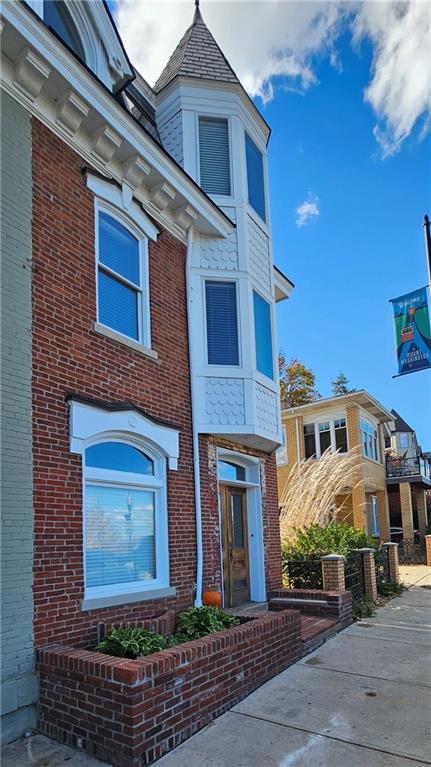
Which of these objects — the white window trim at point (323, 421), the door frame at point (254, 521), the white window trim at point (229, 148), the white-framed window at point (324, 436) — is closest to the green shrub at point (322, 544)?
the door frame at point (254, 521)

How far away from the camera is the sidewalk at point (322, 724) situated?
13.9ft

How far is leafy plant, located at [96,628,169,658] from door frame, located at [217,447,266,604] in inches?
164

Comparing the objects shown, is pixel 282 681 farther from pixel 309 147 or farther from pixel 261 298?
pixel 309 147

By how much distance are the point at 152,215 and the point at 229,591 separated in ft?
20.2

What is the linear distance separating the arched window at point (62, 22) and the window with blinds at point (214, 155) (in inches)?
109

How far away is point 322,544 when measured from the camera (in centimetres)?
1139

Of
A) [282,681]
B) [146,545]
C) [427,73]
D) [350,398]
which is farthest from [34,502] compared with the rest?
[350,398]

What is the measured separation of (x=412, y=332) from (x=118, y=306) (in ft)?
17.0

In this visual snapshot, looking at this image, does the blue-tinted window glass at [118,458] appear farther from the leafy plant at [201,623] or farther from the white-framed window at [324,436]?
the white-framed window at [324,436]

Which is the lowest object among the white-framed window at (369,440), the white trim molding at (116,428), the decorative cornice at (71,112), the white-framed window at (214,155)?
the white trim molding at (116,428)

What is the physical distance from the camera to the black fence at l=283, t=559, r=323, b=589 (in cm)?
1058

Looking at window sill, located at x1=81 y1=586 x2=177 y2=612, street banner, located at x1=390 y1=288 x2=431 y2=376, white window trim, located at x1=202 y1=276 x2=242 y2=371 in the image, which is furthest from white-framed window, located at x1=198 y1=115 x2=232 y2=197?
window sill, located at x1=81 y1=586 x2=177 y2=612

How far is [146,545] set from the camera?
7156 mm

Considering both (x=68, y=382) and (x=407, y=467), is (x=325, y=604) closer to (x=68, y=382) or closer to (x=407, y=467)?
(x=68, y=382)
